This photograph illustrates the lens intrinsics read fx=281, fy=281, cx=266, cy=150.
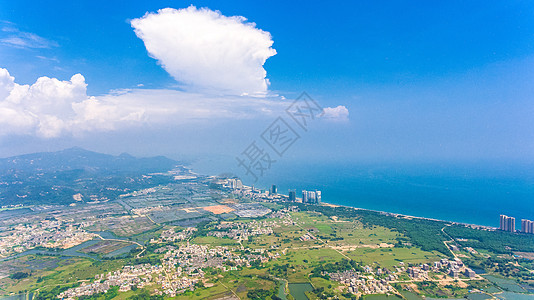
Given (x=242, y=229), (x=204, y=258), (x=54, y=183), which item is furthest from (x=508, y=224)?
(x=54, y=183)

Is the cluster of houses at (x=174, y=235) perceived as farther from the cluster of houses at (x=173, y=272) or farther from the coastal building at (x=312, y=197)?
the coastal building at (x=312, y=197)

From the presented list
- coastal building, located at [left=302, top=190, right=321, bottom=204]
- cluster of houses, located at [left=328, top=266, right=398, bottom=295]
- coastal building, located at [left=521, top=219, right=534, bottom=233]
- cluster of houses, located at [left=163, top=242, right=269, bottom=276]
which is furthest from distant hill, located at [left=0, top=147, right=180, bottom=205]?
coastal building, located at [left=521, top=219, right=534, bottom=233]

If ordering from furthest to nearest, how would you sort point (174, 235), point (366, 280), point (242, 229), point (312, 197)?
point (312, 197), point (242, 229), point (174, 235), point (366, 280)

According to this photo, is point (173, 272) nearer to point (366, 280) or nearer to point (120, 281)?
point (120, 281)

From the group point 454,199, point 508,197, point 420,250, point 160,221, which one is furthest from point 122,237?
point 508,197

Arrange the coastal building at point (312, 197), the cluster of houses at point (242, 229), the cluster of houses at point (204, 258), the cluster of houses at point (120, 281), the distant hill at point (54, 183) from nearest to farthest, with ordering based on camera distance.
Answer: the cluster of houses at point (120, 281)
the cluster of houses at point (204, 258)
the cluster of houses at point (242, 229)
the coastal building at point (312, 197)
the distant hill at point (54, 183)

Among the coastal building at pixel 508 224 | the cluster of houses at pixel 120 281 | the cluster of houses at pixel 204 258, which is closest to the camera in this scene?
the cluster of houses at pixel 120 281

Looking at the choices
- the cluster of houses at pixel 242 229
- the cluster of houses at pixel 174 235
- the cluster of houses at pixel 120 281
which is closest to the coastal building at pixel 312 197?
the cluster of houses at pixel 242 229

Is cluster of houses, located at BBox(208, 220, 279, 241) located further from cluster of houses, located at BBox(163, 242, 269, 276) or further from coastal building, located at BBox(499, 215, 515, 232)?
coastal building, located at BBox(499, 215, 515, 232)

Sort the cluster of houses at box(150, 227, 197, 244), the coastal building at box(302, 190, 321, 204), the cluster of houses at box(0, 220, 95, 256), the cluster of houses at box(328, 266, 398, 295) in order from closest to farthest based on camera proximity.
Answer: the cluster of houses at box(328, 266, 398, 295) < the cluster of houses at box(0, 220, 95, 256) < the cluster of houses at box(150, 227, 197, 244) < the coastal building at box(302, 190, 321, 204)

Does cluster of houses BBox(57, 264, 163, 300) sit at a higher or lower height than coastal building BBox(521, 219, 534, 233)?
lower

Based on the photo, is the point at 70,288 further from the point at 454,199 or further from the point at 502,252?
the point at 454,199

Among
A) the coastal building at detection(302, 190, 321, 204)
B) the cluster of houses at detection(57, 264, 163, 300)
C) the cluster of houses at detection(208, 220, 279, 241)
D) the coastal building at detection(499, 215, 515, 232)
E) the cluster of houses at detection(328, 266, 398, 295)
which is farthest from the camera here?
the coastal building at detection(302, 190, 321, 204)
